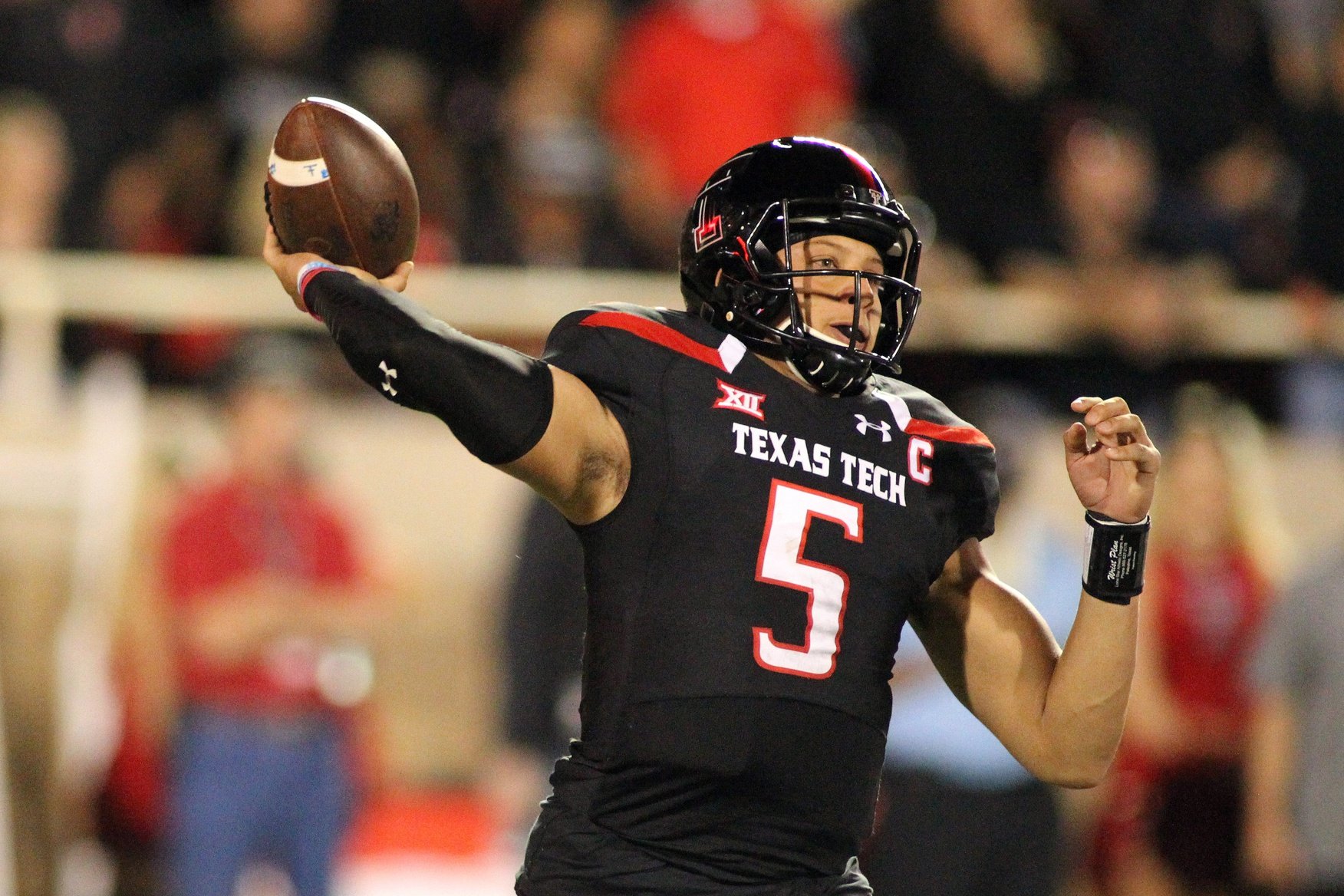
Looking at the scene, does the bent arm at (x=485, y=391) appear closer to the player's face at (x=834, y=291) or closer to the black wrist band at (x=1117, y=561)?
the player's face at (x=834, y=291)

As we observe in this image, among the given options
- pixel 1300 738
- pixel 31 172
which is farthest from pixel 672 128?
pixel 1300 738

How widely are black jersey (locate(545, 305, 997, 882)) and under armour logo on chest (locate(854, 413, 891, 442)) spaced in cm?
4

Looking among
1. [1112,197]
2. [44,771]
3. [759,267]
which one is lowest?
[44,771]

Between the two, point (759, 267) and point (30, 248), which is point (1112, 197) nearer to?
point (30, 248)

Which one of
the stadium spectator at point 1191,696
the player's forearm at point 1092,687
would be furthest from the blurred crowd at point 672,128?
the player's forearm at point 1092,687

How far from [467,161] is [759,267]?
208 inches

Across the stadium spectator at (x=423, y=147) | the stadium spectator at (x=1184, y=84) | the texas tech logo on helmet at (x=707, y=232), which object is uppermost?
the stadium spectator at (x=1184, y=84)

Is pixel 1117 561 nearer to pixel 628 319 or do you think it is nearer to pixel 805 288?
pixel 805 288

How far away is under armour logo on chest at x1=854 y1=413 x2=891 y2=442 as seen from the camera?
301 cm

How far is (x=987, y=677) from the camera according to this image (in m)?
3.14

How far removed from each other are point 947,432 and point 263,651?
144 inches

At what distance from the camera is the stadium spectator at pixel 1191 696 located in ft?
22.4

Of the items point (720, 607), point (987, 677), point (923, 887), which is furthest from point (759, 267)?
point (923, 887)

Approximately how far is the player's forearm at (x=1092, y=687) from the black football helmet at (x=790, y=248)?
20.2 inches
